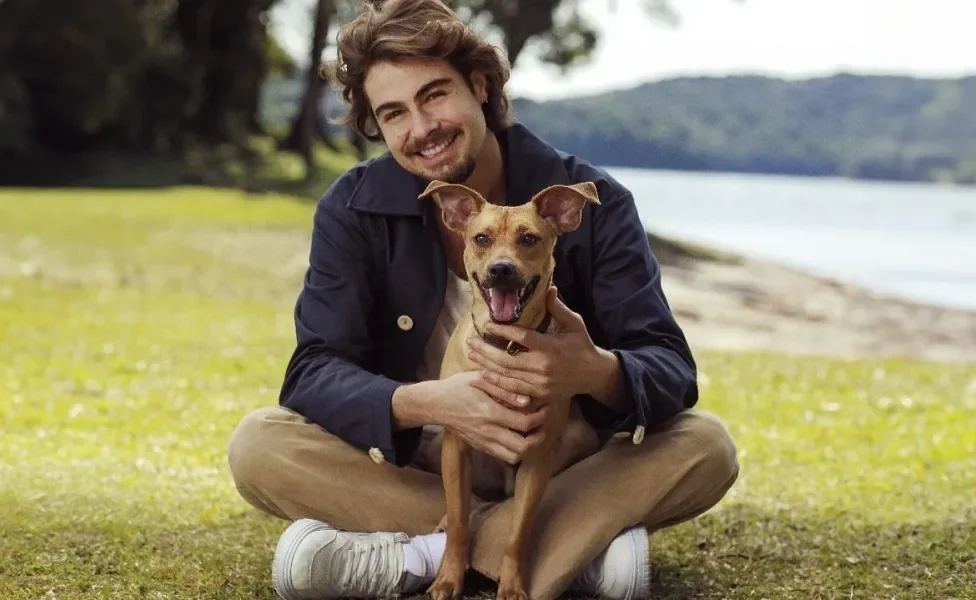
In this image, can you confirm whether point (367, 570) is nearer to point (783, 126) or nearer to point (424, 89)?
point (424, 89)

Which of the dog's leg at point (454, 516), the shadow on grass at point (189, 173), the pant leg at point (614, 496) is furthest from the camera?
the shadow on grass at point (189, 173)

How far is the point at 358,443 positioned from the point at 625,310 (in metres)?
1.03

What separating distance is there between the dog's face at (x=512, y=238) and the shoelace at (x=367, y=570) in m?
0.94

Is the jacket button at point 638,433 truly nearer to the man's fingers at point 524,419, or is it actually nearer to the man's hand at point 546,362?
the man's hand at point 546,362

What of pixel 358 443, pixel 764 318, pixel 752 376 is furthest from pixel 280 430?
pixel 764 318

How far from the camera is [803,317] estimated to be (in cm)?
1759

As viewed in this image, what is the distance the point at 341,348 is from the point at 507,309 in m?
0.85

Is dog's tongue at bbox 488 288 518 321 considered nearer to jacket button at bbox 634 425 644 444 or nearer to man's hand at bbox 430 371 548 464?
man's hand at bbox 430 371 548 464

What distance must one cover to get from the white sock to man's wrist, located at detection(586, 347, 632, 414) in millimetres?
718

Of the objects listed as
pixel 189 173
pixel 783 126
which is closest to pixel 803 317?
pixel 189 173

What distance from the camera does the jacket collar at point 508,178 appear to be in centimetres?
446

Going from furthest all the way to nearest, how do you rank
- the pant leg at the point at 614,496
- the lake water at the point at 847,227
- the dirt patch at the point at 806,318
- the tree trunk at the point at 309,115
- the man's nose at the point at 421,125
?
the tree trunk at the point at 309,115
the lake water at the point at 847,227
the dirt patch at the point at 806,318
the man's nose at the point at 421,125
the pant leg at the point at 614,496

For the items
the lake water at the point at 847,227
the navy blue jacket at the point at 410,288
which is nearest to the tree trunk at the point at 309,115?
the lake water at the point at 847,227

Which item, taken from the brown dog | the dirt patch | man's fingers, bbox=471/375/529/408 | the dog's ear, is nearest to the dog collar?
the brown dog
